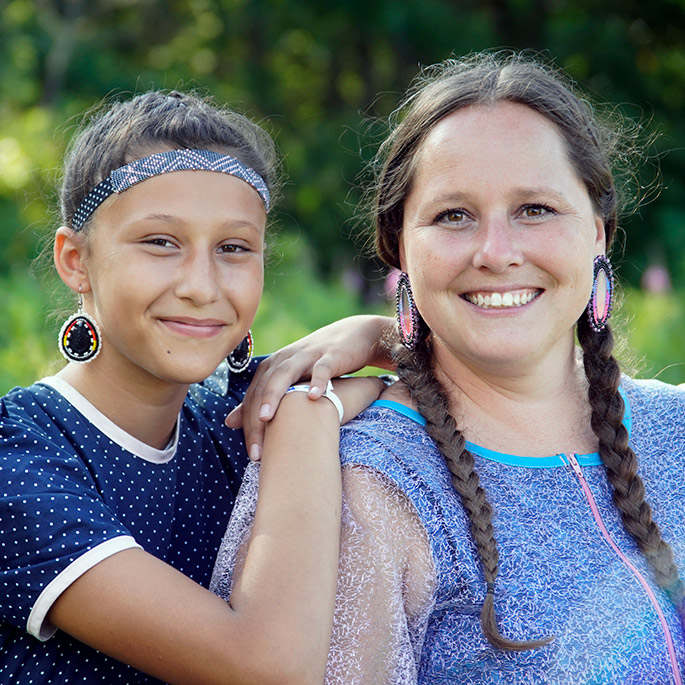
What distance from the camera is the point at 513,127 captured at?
2.31 meters

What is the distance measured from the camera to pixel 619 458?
93.8 inches

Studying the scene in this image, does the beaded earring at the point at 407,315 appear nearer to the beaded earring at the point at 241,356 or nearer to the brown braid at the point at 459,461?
the brown braid at the point at 459,461

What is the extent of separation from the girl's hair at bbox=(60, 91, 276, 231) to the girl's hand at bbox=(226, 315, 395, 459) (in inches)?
18.1

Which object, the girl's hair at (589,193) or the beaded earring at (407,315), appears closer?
the girl's hair at (589,193)

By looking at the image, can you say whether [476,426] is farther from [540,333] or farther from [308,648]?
[308,648]

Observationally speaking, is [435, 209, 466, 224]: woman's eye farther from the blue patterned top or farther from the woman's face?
the blue patterned top

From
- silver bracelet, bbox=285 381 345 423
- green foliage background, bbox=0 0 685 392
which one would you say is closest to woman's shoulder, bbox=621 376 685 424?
silver bracelet, bbox=285 381 345 423

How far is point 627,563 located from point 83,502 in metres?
1.20

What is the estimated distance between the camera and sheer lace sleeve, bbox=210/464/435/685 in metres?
2.00

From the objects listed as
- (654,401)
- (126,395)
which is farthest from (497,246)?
(126,395)

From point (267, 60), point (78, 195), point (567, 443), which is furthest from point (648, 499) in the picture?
point (267, 60)

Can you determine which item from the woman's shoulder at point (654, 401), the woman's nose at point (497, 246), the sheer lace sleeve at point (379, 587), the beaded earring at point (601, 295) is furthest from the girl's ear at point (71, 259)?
the woman's shoulder at point (654, 401)

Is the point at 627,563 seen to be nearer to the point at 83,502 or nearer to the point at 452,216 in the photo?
the point at 452,216

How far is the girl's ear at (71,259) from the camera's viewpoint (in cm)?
246
